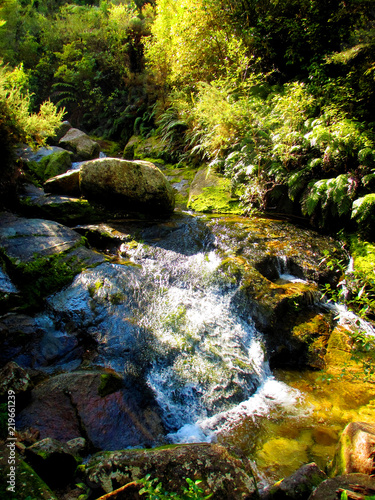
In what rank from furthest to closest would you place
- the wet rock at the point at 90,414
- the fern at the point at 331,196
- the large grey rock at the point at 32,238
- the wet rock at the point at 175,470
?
the fern at the point at 331,196 < the large grey rock at the point at 32,238 < the wet rock at the point at 90,414 < the wet rock at the point at 175,470

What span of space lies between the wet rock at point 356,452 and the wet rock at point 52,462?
2.35 m

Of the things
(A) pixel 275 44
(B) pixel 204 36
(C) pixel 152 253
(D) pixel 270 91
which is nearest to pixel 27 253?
(C) pixel 152 253

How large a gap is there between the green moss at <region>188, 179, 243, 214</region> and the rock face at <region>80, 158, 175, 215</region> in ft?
3.78

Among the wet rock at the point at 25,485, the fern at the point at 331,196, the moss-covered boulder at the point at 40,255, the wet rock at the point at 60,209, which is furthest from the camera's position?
the wet rock at the point at 60,209

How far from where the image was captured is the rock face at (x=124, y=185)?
287 inches

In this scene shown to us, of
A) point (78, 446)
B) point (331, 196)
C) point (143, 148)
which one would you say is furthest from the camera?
point (143, 148)

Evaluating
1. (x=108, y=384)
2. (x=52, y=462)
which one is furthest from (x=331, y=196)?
(x=52, y=462)

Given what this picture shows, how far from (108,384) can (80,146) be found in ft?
42.2

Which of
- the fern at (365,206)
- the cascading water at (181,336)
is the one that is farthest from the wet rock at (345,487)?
the fern at (365,206)

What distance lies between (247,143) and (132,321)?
6232mm

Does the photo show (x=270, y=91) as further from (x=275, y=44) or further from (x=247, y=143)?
(x=247, y=143)

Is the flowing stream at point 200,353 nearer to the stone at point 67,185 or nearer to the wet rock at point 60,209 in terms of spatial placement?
the wet rock at point 60,209

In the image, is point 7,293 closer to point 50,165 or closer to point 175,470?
point 175,470

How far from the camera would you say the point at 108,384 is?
3.37 metres
